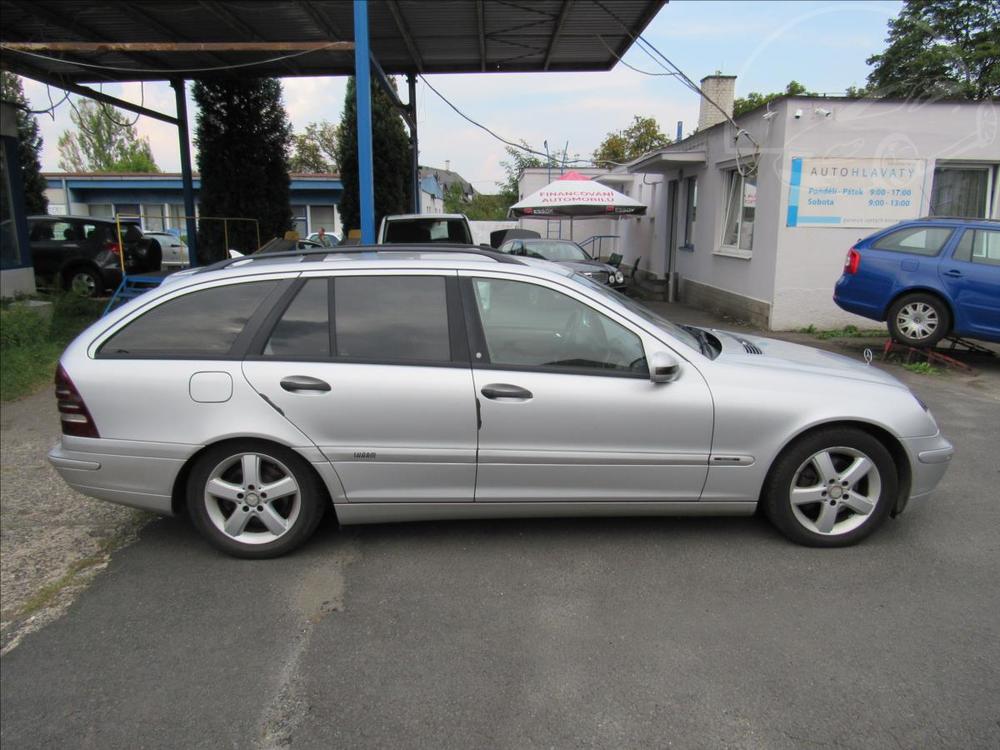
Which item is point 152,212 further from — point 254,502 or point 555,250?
point 254,502

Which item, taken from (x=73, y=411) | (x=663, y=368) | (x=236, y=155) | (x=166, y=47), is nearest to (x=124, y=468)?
(x=73, y=411)

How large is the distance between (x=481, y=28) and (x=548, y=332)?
406 inches

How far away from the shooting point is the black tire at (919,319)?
8.36 meters

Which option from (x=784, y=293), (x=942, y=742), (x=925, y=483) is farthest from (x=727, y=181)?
(x=942, y=742)

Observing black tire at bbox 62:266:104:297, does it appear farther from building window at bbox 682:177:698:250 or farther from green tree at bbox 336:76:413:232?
building window at bbox 682:177:698:250

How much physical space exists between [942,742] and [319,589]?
265 cm

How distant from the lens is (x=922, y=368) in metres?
8.39

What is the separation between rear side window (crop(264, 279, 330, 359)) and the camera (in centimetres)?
376

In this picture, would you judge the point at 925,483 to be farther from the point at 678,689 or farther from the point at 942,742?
the point at 678,689

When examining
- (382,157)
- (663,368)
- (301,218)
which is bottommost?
(663,368)

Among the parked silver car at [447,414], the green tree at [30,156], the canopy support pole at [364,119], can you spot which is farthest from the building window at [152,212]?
the parked silver car at [447,414]

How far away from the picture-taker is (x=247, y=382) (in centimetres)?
367

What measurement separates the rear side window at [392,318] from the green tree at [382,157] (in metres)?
18.3

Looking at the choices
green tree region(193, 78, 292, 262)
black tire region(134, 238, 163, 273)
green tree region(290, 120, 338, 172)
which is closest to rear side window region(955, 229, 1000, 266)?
green tree region(193, 78, 292, 262)
